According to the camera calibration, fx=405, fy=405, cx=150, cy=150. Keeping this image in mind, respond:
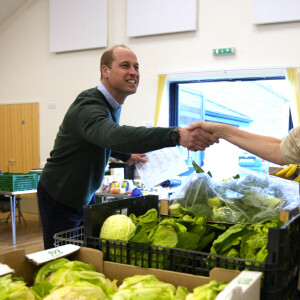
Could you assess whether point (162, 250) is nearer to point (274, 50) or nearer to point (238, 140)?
point (238, 140)


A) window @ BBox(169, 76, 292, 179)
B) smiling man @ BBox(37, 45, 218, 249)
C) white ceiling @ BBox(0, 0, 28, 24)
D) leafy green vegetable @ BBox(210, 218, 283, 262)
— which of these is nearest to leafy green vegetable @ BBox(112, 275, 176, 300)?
leafy green vegetable @ BBox(210, 218, 283, 262)

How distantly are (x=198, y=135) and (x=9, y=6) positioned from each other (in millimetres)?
8128

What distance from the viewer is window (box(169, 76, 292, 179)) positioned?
6.71 m

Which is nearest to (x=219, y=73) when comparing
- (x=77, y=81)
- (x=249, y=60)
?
(x=249, y=60)

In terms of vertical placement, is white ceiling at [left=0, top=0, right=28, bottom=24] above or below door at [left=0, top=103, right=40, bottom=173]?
above

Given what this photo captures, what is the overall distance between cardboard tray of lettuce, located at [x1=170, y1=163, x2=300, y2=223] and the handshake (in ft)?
0.80

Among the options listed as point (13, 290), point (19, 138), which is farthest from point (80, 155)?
point (19, 138)

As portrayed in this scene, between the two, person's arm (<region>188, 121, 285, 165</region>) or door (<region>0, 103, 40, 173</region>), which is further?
door (<region>0, 103, 40, 173</region>)

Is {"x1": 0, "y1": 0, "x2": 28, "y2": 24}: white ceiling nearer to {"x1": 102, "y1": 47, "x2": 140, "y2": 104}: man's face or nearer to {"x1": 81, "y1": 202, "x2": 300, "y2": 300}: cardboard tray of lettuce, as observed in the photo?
{"x1": 102, "y1": 47, "x2": 140, "y2": 104}: man's face

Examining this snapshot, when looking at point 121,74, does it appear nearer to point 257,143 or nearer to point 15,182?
point 257,143

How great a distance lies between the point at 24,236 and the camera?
608 cm

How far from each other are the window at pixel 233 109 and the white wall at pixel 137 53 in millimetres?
426

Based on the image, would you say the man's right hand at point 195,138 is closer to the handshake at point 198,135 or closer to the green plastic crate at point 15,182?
the handshake at point 198,135

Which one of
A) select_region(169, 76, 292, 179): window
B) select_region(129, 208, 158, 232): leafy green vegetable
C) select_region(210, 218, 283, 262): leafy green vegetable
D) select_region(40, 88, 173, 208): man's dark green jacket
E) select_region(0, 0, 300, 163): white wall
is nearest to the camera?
select_region(210, 218, 283, 262): leafy green vegetable
